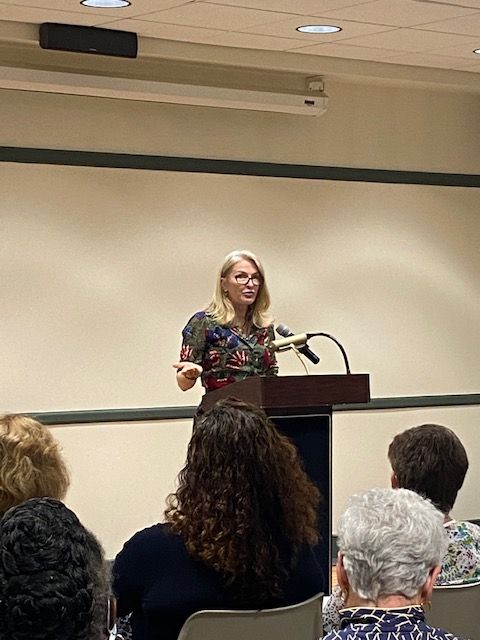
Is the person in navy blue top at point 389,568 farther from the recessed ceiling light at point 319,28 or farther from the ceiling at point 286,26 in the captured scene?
the recessed ceiling light at point 319,28

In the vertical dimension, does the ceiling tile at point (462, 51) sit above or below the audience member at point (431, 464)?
above

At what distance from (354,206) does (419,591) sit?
549cm

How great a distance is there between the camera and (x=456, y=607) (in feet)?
11.2

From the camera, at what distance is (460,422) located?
323 inches

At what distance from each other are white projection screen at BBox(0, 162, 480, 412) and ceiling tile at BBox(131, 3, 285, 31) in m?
1.23

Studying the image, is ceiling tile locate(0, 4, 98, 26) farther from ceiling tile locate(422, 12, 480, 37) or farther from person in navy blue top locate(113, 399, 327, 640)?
person in navy blue top locate(113, 399, 327, 640)

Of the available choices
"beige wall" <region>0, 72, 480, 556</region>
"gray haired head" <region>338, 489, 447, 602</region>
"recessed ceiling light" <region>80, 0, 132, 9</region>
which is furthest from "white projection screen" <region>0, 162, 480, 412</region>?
"gray haired head" <region>338, 489, 447, 602</region>

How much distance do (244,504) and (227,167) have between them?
4.54m

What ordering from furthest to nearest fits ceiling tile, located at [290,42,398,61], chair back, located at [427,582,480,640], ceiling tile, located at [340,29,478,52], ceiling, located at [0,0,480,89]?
ceiling tile, located at [290,42,398,61], ceiling tile, located at [340,29,478,52], ceiling, located at [0,0,480,89], chair back, located at [427,582,480,640]

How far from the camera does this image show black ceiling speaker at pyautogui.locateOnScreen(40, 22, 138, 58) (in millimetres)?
5973

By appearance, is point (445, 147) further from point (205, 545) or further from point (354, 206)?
point (205, 545)

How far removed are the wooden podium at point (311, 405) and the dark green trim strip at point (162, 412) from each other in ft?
5.65

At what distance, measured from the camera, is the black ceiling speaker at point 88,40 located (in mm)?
5973

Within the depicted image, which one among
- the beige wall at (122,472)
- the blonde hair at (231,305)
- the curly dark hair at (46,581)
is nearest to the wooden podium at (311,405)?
the blonde hair at (231,305)
